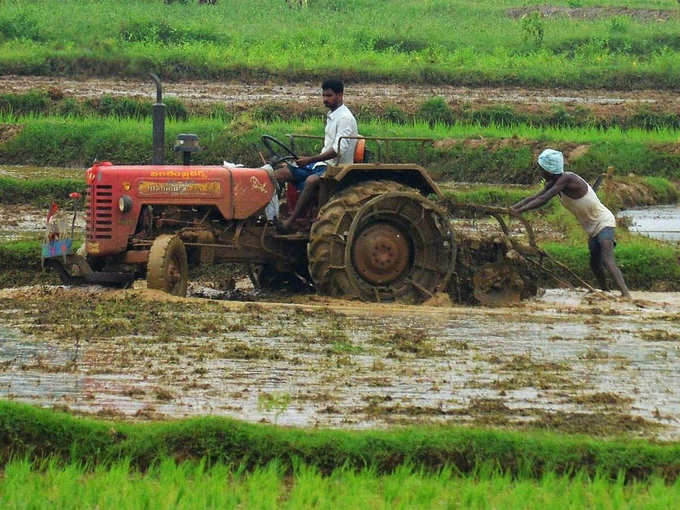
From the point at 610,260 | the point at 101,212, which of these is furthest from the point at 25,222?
the point at 610,260

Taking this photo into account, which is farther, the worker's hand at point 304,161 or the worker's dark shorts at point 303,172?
the worker's dark shorts at point 303,172

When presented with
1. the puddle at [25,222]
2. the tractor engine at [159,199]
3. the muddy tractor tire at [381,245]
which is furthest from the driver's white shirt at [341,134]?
the puddle at [25,222]

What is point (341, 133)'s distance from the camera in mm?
10148

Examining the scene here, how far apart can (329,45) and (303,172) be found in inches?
721

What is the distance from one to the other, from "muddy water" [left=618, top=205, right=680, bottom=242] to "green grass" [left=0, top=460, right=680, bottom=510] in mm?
8741

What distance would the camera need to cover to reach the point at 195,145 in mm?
9992

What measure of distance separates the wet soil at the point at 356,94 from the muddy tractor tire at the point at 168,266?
10430 mm

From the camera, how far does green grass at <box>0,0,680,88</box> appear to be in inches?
962

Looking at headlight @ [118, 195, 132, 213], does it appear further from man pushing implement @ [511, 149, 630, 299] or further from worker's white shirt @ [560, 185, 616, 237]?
worker's white shirt @ [560, 185, 616, 237]

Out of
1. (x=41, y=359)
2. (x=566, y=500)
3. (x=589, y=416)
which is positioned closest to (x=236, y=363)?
(x=41, y=359)

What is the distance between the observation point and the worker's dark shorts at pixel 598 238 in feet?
36.2

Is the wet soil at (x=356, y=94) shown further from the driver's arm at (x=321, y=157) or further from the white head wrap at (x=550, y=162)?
the driver's arm at (x=321, y=157)

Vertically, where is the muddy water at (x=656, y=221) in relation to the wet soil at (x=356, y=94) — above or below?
below

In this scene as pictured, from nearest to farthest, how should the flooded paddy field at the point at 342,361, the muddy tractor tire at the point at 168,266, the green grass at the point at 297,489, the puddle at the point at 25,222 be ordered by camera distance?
the green grass at the point at 297,489 → the flooded paddy field at the point at 342,361 → the muddy tractor tire at the point at 168,266 → the puddle at the point at 25,222
